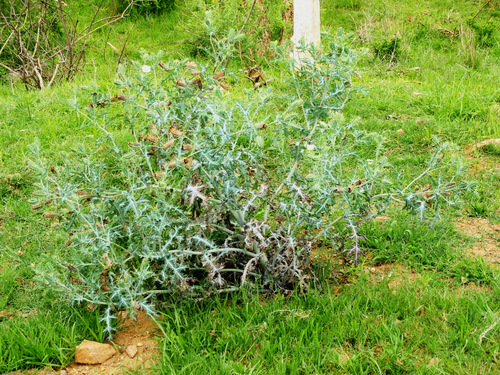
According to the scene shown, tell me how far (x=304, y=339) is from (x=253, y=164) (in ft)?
3.06

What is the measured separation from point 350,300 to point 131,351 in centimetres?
116

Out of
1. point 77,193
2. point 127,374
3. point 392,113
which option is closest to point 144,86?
point 77,193

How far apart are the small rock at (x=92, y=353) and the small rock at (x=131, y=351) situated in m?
0.09

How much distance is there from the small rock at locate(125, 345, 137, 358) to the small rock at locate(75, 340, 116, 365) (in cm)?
9

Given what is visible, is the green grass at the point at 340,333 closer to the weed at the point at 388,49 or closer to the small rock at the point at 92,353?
the small rock at the point at 92,353

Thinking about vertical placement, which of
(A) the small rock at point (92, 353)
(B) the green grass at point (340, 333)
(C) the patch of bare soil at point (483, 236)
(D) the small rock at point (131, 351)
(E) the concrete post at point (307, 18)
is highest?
(E) the concrete post at point (307, 18)

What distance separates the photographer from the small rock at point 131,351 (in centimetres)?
260

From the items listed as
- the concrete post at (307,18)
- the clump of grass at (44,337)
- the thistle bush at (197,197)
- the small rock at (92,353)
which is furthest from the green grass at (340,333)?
the concrete post at (307,18)

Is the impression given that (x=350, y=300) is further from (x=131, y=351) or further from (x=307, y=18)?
(x=307, y=18)

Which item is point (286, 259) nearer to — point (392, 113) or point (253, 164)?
point (253, 164)

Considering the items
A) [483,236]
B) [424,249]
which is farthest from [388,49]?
[424,249]

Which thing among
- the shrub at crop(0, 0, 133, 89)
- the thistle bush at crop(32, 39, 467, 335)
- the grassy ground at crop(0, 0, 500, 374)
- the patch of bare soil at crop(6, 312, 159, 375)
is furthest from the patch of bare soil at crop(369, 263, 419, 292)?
the shrub at crop(0, 0, 133, 89)

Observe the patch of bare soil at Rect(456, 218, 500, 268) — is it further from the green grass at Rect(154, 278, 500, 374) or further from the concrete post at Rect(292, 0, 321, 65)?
the concrete post at Rect(292, 0, 321, 65)

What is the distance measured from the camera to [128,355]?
2.61 meters
